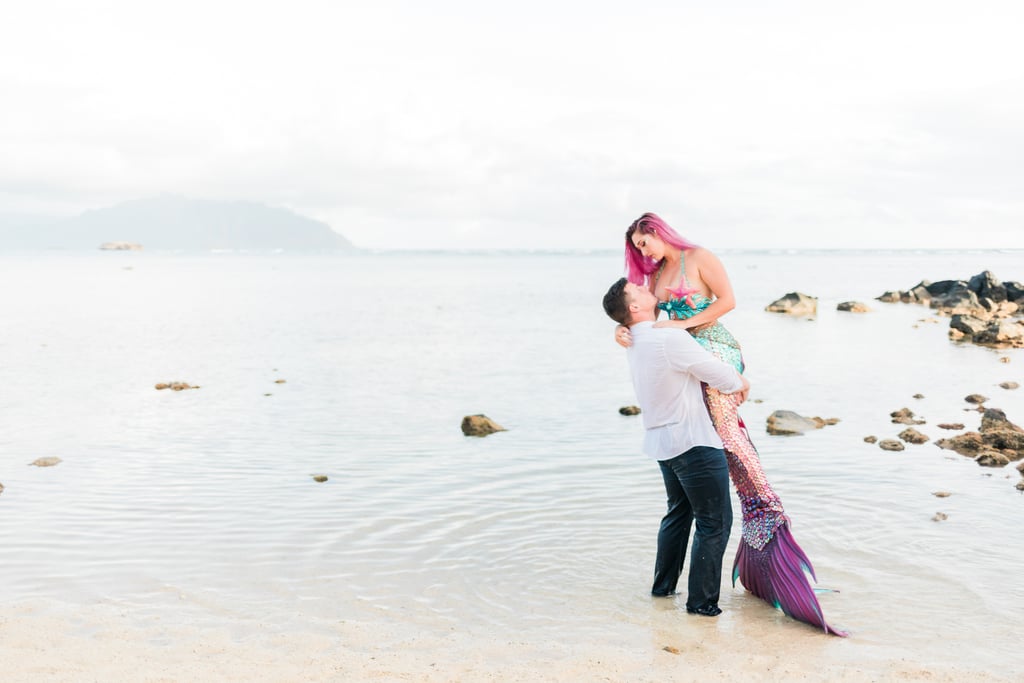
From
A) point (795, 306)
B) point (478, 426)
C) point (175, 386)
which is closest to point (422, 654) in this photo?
point (478, 426)

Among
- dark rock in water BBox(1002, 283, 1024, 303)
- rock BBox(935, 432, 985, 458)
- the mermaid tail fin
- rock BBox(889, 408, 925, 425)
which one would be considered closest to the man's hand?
the mermaid tail fin

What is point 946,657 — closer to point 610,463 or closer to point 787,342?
point 610,463

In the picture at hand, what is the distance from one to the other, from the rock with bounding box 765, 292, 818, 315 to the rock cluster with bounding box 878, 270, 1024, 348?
5.42 meters

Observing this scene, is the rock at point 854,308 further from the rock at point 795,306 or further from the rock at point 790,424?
the rock at point 790,424

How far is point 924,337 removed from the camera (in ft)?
94.4

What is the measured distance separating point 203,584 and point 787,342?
2363 cm

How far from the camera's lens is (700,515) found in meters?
6.43

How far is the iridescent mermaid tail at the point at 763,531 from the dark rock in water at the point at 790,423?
6.91 meters

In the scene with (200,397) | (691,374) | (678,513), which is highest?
(691,374)

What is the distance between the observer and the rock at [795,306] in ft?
134

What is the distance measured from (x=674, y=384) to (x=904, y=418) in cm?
972

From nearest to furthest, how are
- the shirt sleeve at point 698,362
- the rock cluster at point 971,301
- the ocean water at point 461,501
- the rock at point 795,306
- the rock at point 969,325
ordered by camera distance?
the shirt sleeve at point 698,362, the ocean water at point 461,501, the rock at point 969,325, the rock cluster at point 971,301, the rock at point 795,306

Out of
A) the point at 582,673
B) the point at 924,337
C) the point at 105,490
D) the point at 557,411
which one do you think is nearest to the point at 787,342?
the point at 924,337

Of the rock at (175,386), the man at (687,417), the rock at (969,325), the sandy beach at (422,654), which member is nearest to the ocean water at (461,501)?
the sandy beach at (422,654)
